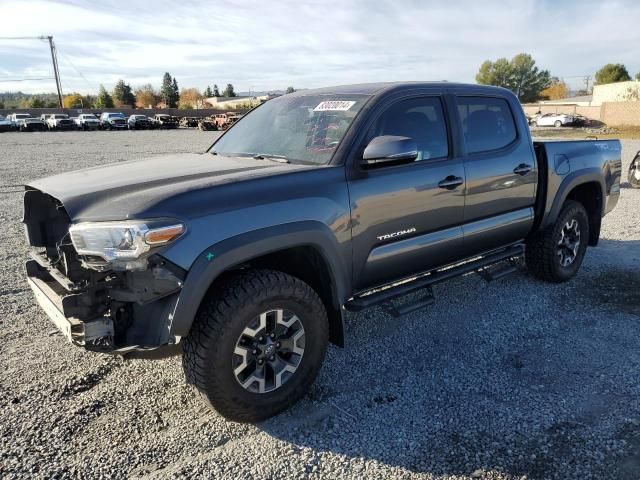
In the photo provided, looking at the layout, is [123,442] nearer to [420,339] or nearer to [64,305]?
[64,305]

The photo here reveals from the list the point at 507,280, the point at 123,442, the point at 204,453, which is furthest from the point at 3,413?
the point at 507,280

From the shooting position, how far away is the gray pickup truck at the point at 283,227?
251 cm

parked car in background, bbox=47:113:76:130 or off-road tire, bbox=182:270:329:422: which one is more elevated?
parked car in background, bbox=47:113:76:130

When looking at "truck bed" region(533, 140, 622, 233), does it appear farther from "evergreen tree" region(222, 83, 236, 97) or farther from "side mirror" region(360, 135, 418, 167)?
"evergreen tree" region(222, 83, 236, 97)

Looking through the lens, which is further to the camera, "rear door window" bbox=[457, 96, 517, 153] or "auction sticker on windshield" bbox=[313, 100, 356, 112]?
"rear door window" bbox=[457, 96, 517, 153]

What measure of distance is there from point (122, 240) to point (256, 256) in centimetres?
69

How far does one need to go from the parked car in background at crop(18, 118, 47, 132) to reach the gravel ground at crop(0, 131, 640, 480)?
152 ft

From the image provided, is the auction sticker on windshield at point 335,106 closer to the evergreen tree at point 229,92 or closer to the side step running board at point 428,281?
the side step running board at point 428,281

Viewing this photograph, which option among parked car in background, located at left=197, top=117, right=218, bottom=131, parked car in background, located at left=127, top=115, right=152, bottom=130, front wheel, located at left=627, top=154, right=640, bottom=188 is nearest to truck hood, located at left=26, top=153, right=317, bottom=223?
front wheel, located at left=627, top=154, right=640, bottom=188

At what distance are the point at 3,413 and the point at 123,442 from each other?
0.83 meters

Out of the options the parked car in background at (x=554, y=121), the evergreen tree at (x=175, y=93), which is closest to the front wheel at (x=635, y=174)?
the parked car in background at (x=554, y=121)

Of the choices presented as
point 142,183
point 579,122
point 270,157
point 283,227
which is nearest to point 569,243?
point 270,157

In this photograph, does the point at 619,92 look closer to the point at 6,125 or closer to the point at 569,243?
the point at 569,243

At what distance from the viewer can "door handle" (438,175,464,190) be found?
3.69 meters
